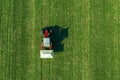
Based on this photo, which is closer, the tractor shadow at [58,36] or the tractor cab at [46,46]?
the tractor cab at [46,46]

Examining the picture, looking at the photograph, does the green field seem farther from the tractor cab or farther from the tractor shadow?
the tractor cab

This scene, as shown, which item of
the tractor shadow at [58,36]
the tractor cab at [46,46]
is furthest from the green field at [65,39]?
the tractor cab at [46,46]

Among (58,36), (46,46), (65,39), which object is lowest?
(46,46)

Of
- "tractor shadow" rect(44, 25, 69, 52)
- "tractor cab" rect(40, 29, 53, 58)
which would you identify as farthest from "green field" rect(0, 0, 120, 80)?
"tractor cab" rect(40, 29, 53, 58)

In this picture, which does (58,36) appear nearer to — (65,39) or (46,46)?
(65,39)

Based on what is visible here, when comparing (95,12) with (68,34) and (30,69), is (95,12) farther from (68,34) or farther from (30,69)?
(30,69)

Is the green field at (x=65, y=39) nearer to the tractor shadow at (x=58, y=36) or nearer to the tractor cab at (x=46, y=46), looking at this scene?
the tractor shadow at (x=58, y=36)

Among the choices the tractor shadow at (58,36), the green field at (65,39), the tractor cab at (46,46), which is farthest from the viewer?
the tractor shadow at (58,36)

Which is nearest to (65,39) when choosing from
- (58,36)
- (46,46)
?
(58,36)

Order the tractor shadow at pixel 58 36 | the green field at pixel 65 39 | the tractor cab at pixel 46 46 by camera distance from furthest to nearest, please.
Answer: the tractor shadow at pixel 58 36 → the green field at pixel 65 39 → the tractor cab at pixel 46 46
